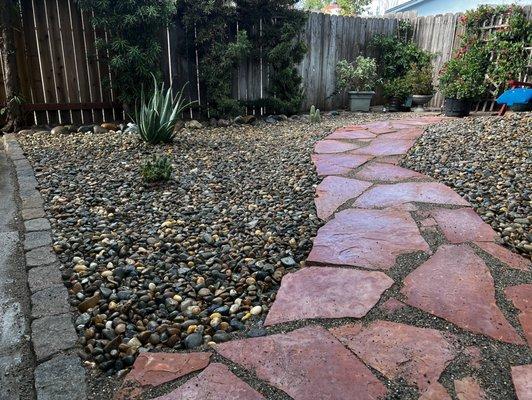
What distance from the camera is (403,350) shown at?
120cm

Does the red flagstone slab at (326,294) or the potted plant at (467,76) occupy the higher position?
the potted plant at (467,76)

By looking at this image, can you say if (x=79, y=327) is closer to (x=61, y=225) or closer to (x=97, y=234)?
(x=97, y=234)

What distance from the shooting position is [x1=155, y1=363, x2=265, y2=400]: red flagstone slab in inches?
41.6

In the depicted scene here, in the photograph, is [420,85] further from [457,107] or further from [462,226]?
[462,226]

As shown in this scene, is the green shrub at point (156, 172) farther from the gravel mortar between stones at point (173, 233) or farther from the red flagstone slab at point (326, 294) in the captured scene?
the red flagstone slab at point (326, 294)

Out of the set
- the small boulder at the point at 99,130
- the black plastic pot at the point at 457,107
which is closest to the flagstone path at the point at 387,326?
the small boulder at the point at 99,130

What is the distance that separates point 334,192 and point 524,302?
49.0 inches

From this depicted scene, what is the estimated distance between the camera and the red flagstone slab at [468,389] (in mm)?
1033

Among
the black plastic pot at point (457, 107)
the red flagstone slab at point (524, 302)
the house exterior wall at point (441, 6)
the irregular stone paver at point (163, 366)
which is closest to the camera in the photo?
the irregular stone paver at point (163, 366)

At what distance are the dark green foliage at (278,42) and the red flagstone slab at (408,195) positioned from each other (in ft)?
11.7

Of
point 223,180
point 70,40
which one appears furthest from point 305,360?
point 70,40

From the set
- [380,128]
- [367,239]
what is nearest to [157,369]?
[367,239]

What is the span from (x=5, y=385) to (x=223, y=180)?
1.94 metres

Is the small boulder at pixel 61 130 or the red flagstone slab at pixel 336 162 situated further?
the small boulder at pixel 61 130
